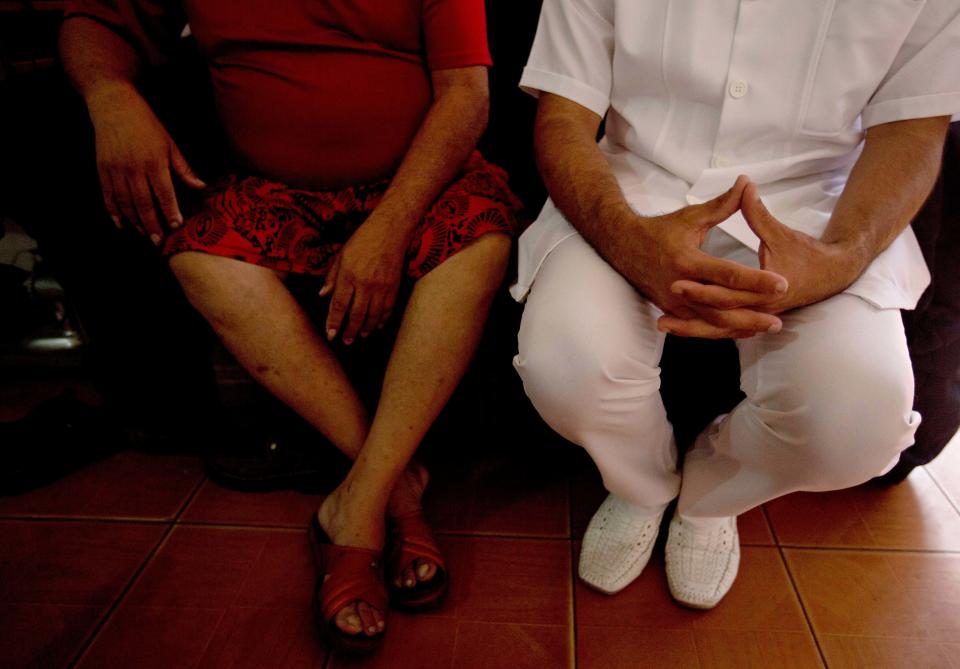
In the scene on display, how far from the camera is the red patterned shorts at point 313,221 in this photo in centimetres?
93

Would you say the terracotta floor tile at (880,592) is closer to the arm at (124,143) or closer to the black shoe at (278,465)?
the black shoe at (278,465)

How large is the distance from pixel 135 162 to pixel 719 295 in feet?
2.85

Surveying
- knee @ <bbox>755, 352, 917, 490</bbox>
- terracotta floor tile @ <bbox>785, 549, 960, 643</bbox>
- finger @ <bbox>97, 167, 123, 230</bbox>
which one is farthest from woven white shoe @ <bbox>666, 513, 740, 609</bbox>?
finger @ <bbox>97, 167, 123, 230</bbox>

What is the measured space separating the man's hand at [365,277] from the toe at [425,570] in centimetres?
38

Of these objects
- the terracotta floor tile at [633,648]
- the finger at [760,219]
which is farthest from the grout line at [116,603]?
the finger at [760,219]

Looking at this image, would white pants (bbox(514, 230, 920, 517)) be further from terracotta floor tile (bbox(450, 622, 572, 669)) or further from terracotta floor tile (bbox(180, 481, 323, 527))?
terracotta floor tile (bbox(180, 481, 323, 527))

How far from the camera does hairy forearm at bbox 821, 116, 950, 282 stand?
2.49ft

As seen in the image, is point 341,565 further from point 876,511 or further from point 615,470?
point 876,511

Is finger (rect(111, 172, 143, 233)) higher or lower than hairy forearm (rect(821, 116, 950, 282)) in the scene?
lower

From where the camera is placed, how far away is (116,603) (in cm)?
99

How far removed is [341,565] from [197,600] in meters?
0.27

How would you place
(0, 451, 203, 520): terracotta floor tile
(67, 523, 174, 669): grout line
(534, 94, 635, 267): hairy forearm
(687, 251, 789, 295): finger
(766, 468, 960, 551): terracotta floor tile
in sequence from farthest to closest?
(0, 451, 203, 520): terracotta floor tile → (766, 468, 960, 551): terracotta floor tile → (67, 523, 174, 669): grout line → (534, 94, 635, 267): hairy forearm → (687, 251, 789, 295): finger

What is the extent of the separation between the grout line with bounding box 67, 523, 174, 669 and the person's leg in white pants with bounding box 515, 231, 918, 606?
2.48 ft

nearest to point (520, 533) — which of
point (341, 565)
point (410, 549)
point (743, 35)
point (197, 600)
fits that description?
point (410, 549)
